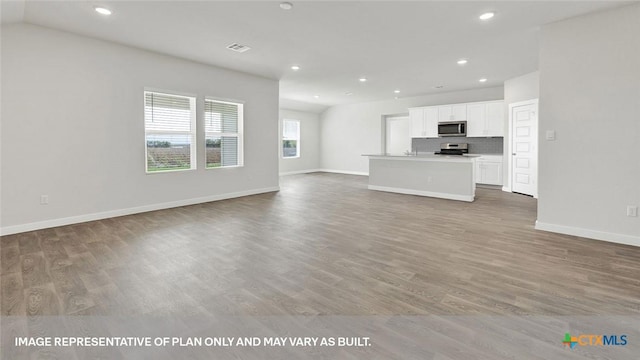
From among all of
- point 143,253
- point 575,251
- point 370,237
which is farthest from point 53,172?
point 575,251

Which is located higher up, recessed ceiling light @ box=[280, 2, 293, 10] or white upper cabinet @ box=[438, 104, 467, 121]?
recessed ceiling light @ box=[280, 2, 293, 10]

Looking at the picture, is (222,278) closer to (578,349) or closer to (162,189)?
(578,349)

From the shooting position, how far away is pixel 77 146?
175 inches

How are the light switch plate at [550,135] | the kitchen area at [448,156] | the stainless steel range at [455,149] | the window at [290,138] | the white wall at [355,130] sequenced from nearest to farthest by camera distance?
the light switch plate at [550,135] → the kitchen area at [448,156] → the stainless steel range at [455,149] → the white wall at [355,130] → the window at [290,138]

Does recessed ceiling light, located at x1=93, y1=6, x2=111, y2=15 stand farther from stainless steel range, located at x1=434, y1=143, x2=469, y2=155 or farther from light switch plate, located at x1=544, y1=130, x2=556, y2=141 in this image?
stainless steel range, located at x1=434, y1=143, x2=469, y2=155

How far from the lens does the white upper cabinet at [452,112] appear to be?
341 inches

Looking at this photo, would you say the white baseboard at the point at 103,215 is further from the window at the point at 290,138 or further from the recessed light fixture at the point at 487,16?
the recessed light fixture at the point at 487,16

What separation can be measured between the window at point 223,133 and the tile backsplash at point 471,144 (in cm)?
610

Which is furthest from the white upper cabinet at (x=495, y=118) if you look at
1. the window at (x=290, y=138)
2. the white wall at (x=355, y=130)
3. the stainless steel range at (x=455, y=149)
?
the window at (x=290, y=138)

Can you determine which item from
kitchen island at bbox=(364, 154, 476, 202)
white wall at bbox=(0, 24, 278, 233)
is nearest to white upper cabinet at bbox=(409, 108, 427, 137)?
kitchen island at bbox=(364, 154, 476, 202)

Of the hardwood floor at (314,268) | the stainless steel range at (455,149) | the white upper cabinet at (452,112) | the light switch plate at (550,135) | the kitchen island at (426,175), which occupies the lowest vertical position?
the hardwood floor at (314,268)

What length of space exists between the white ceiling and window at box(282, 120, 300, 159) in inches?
195

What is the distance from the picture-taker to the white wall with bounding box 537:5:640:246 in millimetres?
3436

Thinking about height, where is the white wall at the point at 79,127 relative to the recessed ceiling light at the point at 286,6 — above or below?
below
